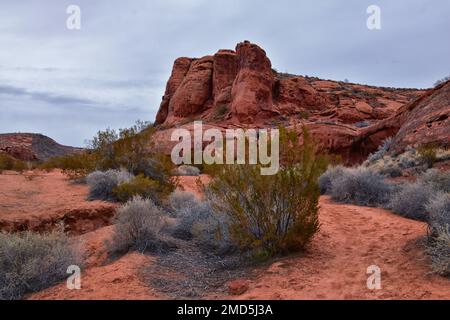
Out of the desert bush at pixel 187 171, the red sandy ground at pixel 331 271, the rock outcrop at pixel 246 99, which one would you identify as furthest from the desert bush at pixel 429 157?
the rock outcrop at pixel 246 99

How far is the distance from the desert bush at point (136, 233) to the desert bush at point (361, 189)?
213 inches

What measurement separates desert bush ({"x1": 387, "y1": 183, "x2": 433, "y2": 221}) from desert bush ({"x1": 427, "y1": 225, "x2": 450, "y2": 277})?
2.58m

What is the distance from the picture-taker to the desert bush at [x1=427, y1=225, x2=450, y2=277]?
411cm

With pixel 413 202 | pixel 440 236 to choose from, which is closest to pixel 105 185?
pixel 413 202

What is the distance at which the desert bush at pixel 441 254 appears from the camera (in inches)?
162

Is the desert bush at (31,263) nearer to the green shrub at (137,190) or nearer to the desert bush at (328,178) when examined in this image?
the green shrub at (137,190)

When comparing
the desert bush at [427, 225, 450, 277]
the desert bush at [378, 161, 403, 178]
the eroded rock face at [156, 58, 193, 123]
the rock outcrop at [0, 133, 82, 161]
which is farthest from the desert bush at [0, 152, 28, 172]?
the rock outcrop at [0, 133, 82, 161]

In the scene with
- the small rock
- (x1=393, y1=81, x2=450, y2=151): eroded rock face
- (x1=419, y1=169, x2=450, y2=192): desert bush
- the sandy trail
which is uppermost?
(x1=393, y1=81, x2=450, y2=151): eroded rock face

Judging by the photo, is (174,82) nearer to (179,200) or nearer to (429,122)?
(429,122)

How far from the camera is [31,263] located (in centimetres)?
462

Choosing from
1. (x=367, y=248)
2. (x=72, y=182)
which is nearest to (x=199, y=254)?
(x=367, y=248)

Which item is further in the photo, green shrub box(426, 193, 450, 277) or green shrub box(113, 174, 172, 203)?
green shrub box(113, 174, 172, 203)

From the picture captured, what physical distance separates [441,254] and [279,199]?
2.05 metres

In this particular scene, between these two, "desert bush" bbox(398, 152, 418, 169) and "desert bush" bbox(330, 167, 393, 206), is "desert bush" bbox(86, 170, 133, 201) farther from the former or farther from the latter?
"desert bush" bbox(398, 152, 418, 169)
